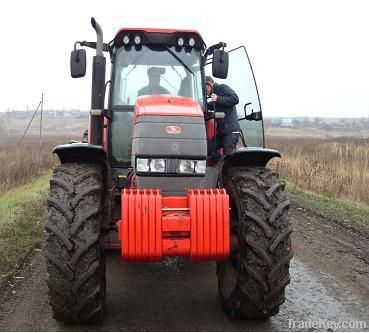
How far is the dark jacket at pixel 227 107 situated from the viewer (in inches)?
246

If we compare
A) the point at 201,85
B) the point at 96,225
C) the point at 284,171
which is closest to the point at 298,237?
the point at 201,85

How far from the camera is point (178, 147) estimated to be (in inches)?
173

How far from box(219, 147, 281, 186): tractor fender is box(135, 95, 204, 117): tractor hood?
1.63 ft

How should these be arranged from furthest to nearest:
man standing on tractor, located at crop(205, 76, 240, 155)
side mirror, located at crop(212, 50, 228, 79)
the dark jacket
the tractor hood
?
1. the dark jacket
2. man standing on tractor, located at crop(205, 76, 240, 155)
3. side mirror, located at crop(212, 50, 228, 79)
4. the tractor hood

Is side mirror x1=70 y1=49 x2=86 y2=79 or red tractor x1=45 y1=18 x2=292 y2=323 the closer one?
red tractor x1=45 y1=18 x2=292 y2=323

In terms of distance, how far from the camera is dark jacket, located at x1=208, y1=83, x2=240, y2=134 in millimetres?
6242

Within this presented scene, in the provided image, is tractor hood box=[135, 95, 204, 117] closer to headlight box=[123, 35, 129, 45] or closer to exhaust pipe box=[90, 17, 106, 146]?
exhaust pipe box=[90, 17, 106, 146]

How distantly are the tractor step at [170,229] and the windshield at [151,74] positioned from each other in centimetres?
189

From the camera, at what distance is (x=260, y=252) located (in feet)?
13.3

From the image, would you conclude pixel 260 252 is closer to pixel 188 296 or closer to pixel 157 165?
pixel 157 165

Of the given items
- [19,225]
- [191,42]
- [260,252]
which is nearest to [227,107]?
[191,42]

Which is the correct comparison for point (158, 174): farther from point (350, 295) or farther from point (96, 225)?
point (350, 295)

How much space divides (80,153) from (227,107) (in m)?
2.46

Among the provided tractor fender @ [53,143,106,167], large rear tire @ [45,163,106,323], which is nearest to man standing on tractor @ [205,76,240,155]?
tractor fender @ [53,143,106,167]
